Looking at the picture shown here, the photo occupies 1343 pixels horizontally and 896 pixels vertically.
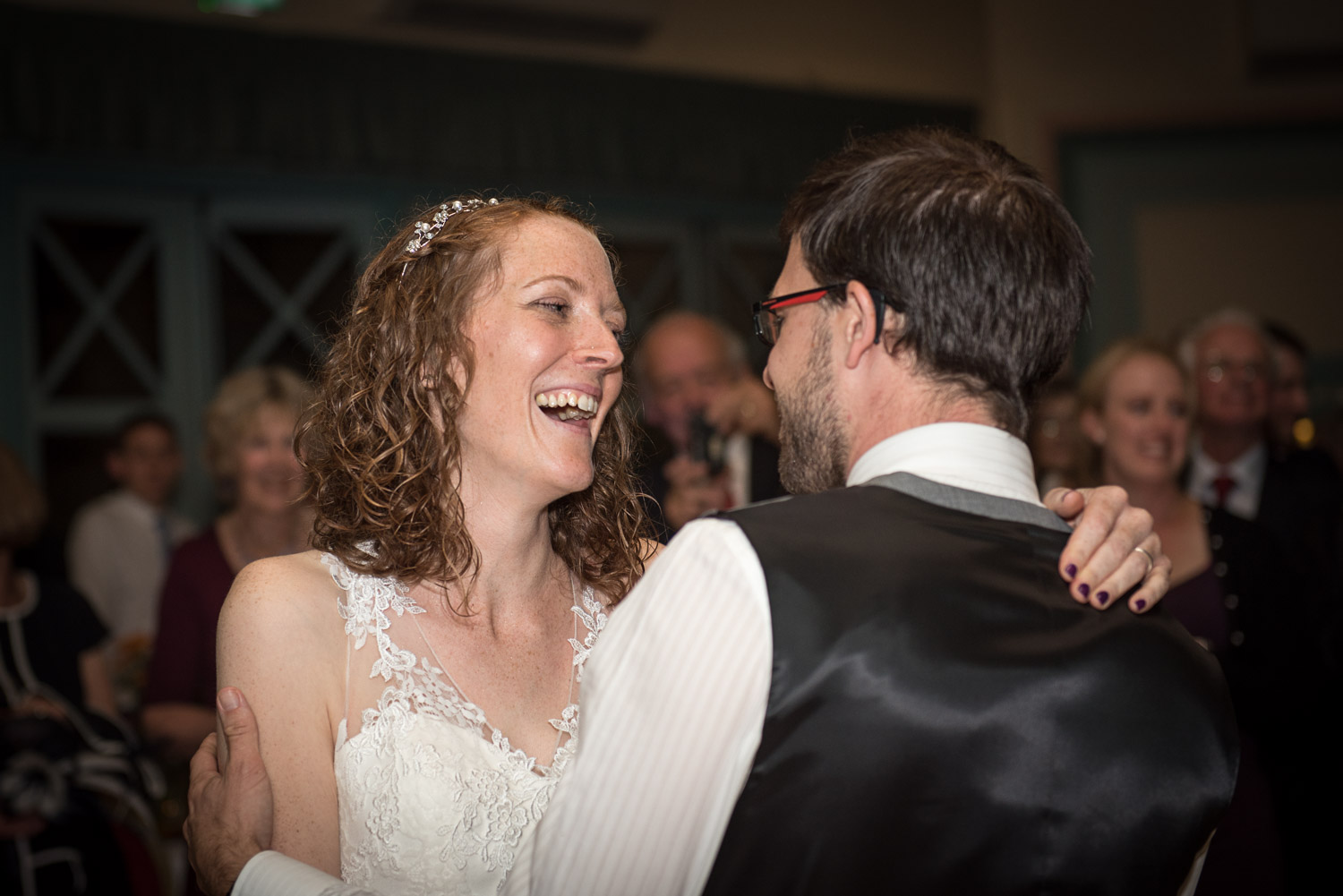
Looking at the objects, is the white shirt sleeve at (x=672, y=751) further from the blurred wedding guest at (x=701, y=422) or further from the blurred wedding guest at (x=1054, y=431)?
the blurred wedding guest at (x=1054, y=431)

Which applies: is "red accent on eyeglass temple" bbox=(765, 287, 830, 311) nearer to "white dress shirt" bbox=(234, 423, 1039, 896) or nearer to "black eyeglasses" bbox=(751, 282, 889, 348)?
"black eyeglasses" bbox=(751, 282, 889, 348)

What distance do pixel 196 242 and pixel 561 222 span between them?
366 cm

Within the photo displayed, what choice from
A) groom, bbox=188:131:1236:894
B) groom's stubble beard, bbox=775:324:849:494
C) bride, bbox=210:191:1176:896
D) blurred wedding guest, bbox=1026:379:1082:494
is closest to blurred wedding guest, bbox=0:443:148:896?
bride, bbox=210:191:1176:896

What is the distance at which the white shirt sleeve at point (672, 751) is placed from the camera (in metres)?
1.01

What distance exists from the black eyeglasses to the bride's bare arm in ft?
2.32

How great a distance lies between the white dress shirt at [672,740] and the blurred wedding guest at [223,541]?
179 cm

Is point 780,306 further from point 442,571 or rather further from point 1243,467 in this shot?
point 1243,467

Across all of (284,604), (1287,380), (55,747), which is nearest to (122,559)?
(55,747)

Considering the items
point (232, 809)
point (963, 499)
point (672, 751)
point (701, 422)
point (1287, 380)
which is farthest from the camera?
point (1287, 380)

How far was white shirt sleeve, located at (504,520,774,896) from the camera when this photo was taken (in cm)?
101

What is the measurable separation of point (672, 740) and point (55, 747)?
220 centimetres

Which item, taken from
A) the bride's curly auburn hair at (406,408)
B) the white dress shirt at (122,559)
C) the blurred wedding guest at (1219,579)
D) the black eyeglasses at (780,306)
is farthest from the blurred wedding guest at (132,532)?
the black eyeglasses at (780,306)

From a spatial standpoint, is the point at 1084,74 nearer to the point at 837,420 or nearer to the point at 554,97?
the point at 554,97

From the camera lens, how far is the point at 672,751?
3.31ft
